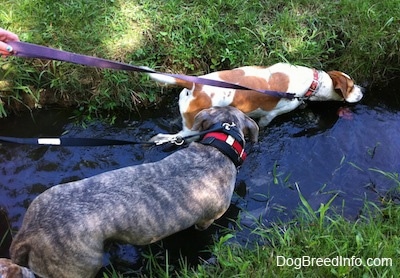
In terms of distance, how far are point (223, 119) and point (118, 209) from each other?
1.18 m

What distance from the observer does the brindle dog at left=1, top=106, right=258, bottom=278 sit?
2.66m

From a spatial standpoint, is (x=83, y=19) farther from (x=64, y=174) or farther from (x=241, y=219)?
(x=241, y=219)

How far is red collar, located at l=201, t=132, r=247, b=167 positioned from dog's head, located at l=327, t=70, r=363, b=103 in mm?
1681

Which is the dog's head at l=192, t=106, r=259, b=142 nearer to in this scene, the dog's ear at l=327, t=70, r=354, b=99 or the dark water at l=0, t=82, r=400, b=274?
the dark water at l=0, t=82, r=400, b=274

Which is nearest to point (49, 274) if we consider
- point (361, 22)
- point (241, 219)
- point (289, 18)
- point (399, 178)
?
point (241, 219)

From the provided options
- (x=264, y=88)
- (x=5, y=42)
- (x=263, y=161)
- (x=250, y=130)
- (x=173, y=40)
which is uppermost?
(x=5, y=42)

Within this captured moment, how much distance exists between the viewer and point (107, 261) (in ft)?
11.2

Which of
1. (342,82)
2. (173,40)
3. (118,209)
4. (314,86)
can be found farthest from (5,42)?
(342,82)

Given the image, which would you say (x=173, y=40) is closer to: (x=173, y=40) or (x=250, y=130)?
(x=173, y=40)

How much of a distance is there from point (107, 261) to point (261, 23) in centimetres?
299

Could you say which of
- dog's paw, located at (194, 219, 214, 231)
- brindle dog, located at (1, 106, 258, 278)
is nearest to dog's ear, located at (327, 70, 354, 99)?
brindle dog, located at (1, 106, 258, 278)

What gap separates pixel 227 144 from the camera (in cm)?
326

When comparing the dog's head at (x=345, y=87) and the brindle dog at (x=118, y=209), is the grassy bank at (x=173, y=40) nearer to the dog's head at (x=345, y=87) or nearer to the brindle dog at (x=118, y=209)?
the dog's head at (x=345, y=87)

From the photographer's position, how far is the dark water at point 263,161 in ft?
12.2
